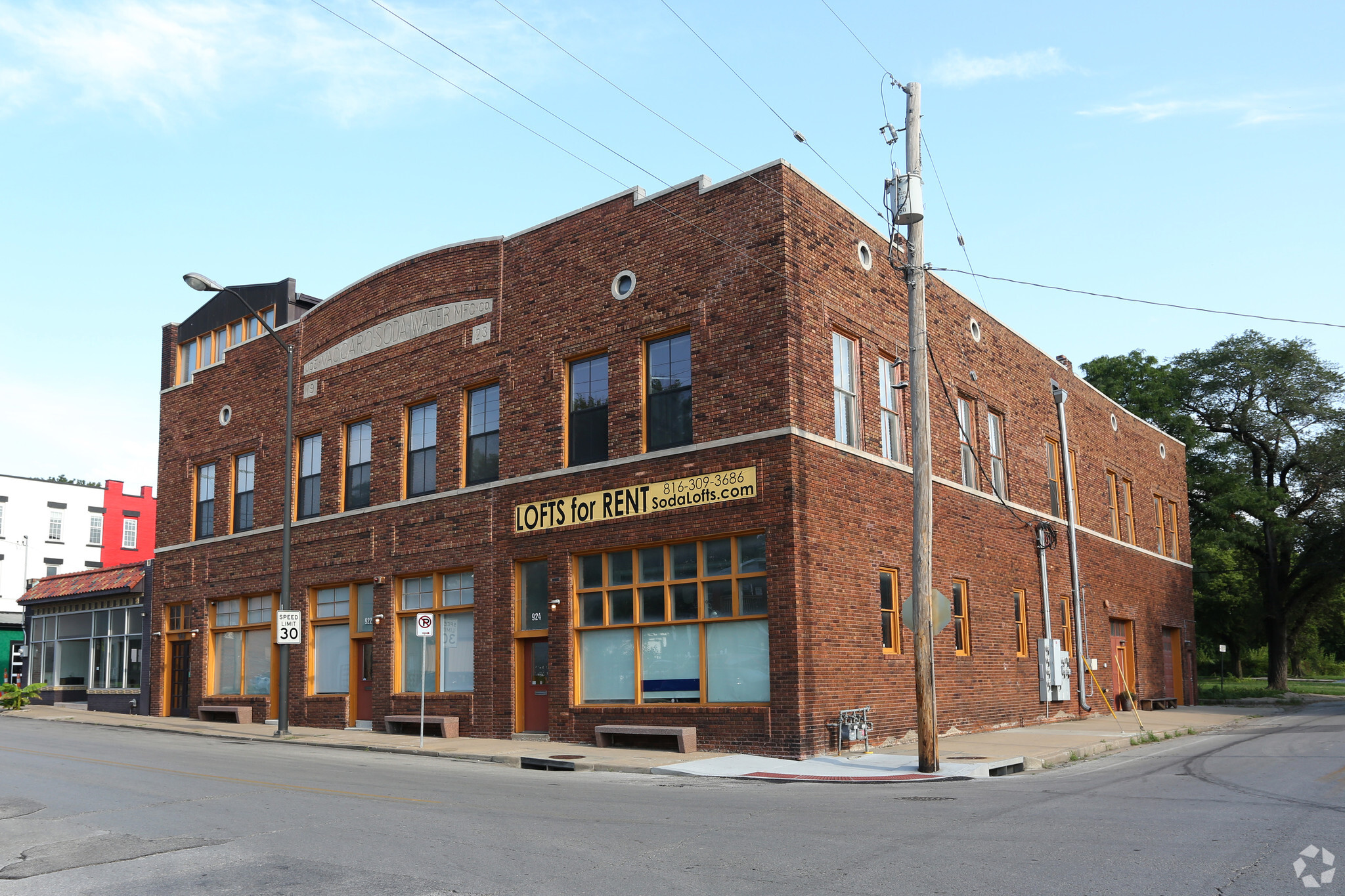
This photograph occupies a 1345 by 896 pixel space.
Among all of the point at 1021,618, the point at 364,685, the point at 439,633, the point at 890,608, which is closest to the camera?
the point at 890,608

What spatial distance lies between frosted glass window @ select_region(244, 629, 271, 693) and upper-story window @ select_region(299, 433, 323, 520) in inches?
137

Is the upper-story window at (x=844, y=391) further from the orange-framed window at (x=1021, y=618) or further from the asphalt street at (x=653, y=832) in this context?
the orange-framed window at (x=1021, y=618)

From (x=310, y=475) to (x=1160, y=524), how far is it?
91.6ft

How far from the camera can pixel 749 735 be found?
17.8 meters

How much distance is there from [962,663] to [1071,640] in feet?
24.4

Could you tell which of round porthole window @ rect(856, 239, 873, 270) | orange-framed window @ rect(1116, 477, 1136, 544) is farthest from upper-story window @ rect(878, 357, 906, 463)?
orange-framed window @ rect(1116, 477, 1136, 544)

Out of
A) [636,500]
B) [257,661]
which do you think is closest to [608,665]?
[636,500]

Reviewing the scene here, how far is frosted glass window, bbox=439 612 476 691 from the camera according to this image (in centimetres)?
2270

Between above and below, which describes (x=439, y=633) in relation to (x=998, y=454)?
below

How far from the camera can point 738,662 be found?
18344mm

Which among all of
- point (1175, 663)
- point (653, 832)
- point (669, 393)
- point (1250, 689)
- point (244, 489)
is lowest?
point (1250, 689)

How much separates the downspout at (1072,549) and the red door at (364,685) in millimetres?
17403

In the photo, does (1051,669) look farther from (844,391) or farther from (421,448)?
(421,448)

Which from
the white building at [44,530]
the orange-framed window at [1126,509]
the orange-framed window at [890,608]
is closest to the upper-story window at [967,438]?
the orange-framed window at [890,608]
